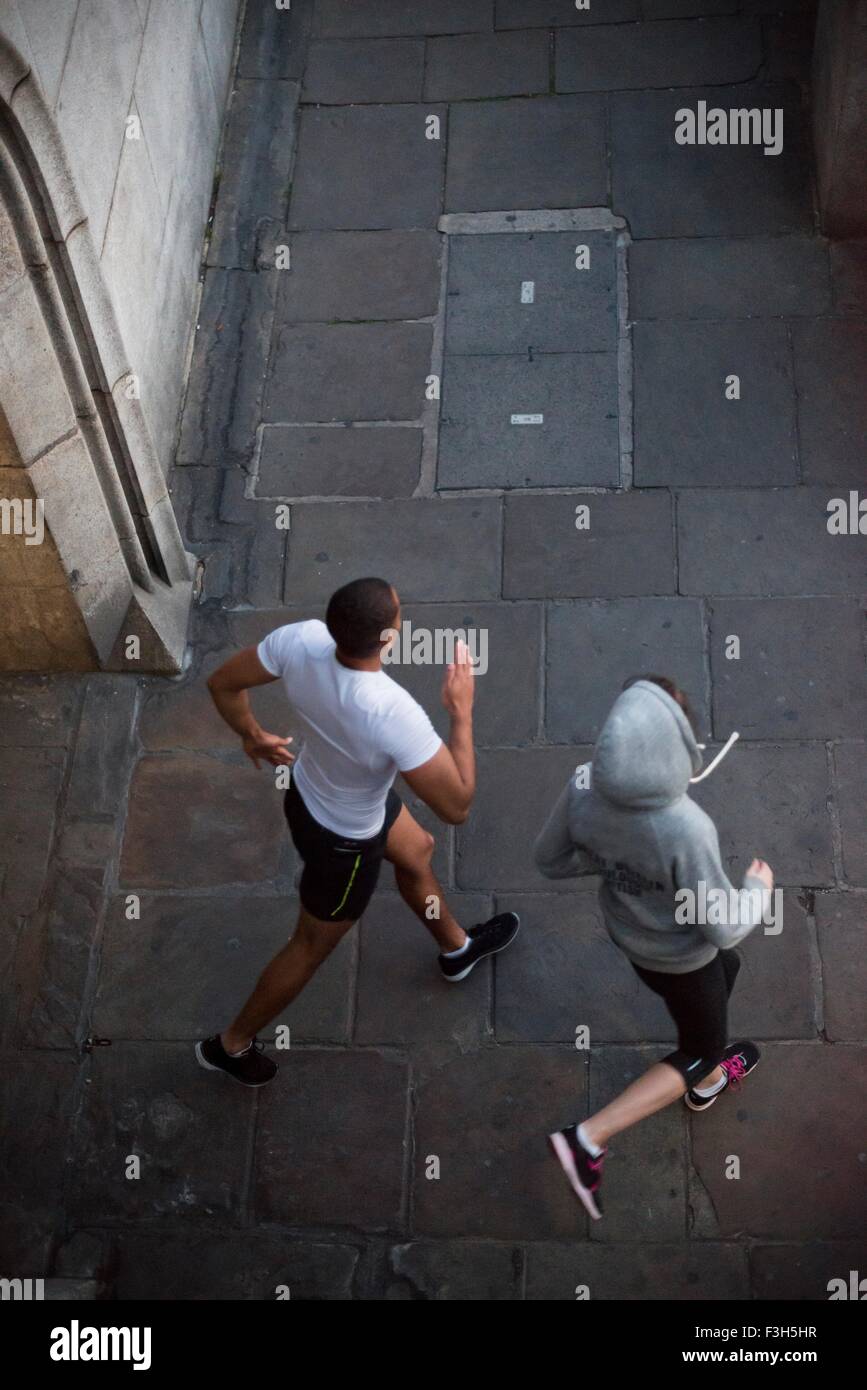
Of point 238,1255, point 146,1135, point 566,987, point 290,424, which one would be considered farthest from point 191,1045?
point 290,424

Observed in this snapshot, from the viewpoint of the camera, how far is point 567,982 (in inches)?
178

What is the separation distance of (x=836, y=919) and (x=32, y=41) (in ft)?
12.2

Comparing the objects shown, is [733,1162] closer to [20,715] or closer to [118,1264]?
[118,1264]

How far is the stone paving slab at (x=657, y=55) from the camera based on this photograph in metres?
6.84

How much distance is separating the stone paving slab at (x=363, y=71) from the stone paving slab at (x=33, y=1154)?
4.94 meters

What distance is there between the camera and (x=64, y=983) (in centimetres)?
466

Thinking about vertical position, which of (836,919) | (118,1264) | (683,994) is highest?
(836,919)

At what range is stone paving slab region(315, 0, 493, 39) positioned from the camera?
721cm

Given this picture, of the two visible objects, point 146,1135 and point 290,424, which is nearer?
point 146,1135

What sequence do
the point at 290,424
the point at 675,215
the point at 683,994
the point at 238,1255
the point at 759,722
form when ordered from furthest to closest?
the point at 675,215 < the point at 290,424 < the point at 759,722 < the point at 238,1255 < the point at 683,994

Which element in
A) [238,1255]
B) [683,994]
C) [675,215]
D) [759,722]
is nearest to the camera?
[683,994]

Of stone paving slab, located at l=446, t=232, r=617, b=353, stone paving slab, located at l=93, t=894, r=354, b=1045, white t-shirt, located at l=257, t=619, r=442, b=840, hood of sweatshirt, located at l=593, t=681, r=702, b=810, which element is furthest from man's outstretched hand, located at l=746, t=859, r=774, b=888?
stone paving slab, located at l=446, t=232, r=617, b=353

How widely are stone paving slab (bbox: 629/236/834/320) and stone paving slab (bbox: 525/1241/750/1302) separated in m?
3.84

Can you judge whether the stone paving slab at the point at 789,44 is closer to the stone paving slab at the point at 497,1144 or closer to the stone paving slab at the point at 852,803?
the stone paving slab at the point at 852,803
